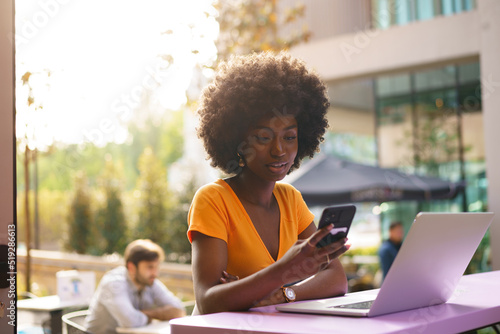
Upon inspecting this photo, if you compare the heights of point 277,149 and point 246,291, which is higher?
point 277,149

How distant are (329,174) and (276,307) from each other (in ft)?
22.9

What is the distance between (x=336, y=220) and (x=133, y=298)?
12.7ft

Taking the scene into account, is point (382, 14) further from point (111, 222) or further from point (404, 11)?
point (111, 222)

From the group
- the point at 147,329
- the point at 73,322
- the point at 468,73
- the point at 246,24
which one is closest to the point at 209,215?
the point at 73,322

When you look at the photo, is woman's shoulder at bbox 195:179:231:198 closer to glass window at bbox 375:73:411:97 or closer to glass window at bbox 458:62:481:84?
glass window at bbox 458:62:481:84

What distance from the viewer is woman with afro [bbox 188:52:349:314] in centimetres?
165

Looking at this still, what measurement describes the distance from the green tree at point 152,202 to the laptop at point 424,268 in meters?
9.78

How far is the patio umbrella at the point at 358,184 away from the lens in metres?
8.09

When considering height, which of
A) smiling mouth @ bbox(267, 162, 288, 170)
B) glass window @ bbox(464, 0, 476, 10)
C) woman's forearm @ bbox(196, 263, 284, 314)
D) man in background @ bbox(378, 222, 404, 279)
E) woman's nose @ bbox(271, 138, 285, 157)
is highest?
glass window @ bbox(464, 0, 476, 10)

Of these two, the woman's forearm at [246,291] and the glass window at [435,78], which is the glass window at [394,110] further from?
the woman's forearm at [246,291]

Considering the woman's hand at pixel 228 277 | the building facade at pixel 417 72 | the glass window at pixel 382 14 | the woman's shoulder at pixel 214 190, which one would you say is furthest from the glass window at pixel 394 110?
the woman's hand at pixel 228 277

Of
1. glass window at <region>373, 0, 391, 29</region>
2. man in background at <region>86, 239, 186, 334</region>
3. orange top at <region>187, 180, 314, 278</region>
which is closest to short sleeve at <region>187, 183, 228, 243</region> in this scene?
orange top at <region>187, 180, 314, 278</region>

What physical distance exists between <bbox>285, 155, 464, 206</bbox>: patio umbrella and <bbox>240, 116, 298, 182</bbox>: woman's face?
6.19m

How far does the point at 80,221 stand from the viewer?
12.5 meters
